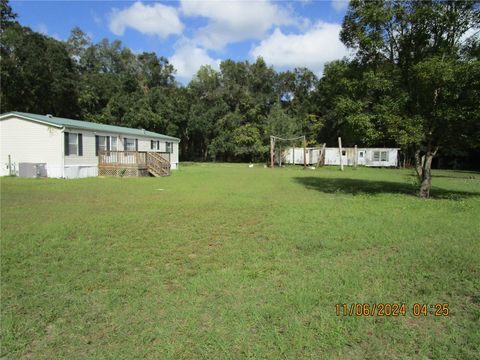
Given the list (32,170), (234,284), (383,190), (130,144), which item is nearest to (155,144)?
(130,144)

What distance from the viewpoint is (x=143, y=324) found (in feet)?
9.94

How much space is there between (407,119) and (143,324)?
398 inches

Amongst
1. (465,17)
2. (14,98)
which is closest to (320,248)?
(465,17)

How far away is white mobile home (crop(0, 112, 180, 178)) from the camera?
16750 mm

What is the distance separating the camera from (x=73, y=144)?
57.2ft

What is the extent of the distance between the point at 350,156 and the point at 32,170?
28803mm

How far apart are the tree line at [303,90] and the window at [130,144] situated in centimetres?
1093

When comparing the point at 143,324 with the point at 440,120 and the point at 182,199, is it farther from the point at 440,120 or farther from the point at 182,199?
the point at 440,120

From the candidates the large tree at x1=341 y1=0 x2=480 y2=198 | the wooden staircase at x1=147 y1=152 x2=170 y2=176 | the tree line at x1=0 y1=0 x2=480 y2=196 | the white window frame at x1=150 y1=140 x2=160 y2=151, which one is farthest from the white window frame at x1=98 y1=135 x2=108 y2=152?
the large tree at x1=341 y1=0 x2=480 y2=198

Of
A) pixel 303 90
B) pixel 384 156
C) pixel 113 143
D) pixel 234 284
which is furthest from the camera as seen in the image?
pixel 303 90

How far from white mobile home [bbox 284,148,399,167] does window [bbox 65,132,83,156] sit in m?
22.4

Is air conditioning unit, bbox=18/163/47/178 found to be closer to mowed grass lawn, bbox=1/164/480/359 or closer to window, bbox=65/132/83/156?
window, bbox=65/132/83/156

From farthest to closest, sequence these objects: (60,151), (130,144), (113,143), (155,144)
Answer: (155,144) < (130,144) < (113,143) < (60,151)

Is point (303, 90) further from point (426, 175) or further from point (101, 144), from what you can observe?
point (426, 175)
